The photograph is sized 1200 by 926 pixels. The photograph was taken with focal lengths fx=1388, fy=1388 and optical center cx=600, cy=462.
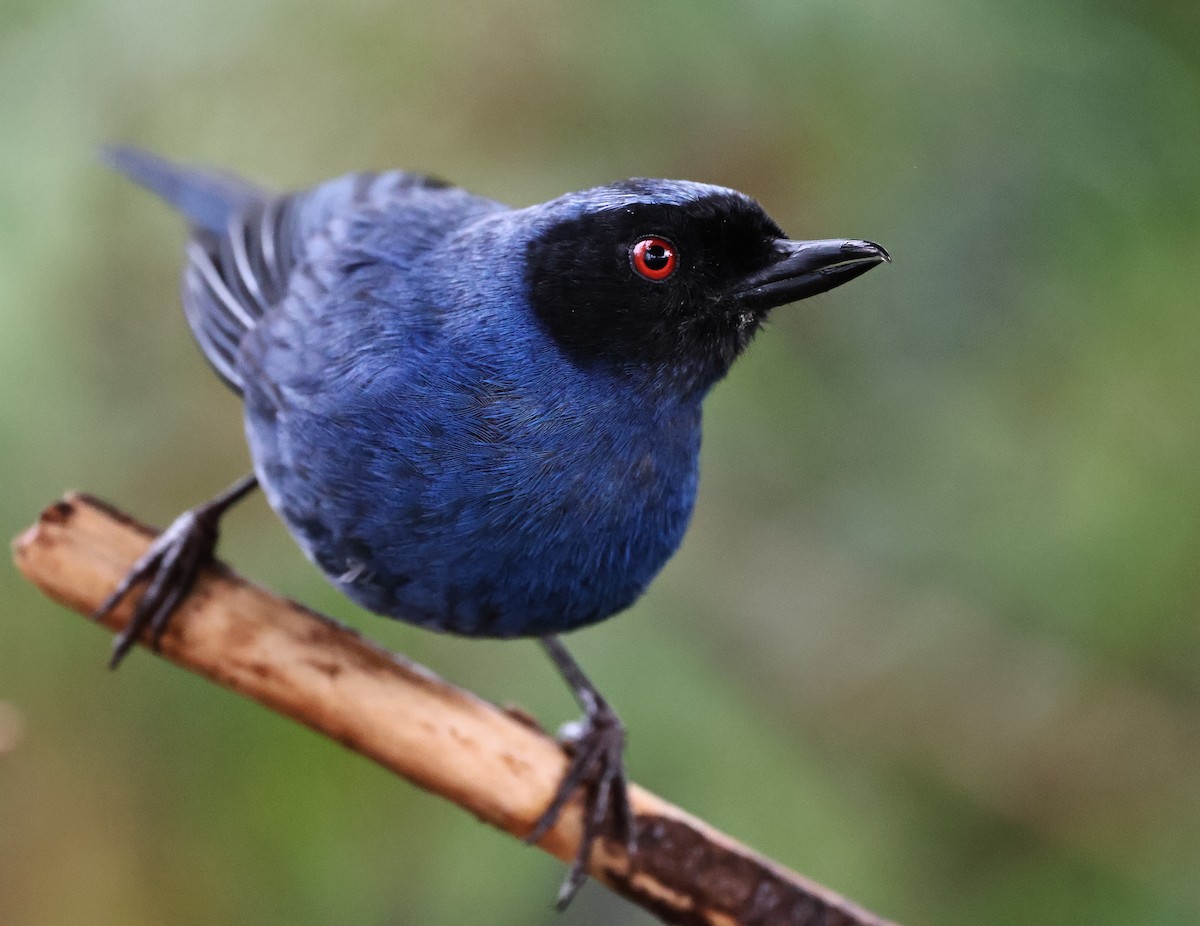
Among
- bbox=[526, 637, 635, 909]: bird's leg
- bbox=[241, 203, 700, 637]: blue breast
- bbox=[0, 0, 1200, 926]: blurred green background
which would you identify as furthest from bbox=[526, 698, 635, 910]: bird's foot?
bbox=[241, 203, 700, 637]: blue breast

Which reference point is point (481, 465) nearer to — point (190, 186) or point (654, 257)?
point (654, 257)

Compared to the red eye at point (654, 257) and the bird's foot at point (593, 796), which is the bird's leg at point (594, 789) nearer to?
the bird's foot at point (593, 796)

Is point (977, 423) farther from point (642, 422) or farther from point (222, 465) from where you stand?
point (222, 465)

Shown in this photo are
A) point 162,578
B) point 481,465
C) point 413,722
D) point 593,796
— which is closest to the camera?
point 481,465

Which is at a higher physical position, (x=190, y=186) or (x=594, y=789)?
(x=190, y=186)

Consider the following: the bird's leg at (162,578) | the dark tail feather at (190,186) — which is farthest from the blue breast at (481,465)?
the dark tail feather at (190,186)

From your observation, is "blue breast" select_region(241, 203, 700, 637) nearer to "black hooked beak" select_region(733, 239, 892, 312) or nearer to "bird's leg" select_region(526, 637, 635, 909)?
"black hooked beak" select_region(733, 239, 892, 312)

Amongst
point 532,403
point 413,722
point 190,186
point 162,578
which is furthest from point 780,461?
point 190,186

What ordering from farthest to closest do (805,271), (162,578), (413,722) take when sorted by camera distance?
1. (162,578)
2. (413,722)
3. (805,271)
